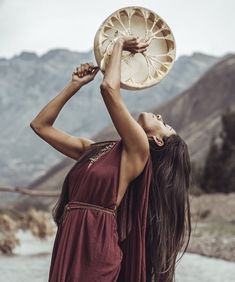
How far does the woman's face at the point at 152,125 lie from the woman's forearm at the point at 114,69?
0.31 metres

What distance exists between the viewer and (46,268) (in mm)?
14008

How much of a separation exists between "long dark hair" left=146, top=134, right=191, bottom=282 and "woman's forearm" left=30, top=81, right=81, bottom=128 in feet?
1.54

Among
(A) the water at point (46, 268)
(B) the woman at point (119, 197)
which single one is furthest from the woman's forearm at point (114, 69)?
(A) the water at point (46, 268)

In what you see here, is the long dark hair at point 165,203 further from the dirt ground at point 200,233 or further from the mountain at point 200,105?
the mountain at point 200,105

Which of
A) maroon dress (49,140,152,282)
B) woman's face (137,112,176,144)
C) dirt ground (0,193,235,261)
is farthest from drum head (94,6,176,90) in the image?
dirt ground (0,193,235,261)

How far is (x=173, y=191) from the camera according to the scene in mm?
4238

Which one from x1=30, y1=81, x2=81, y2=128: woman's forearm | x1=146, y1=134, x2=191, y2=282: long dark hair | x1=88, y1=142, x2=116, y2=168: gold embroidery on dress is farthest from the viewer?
x1=30, y1=81, x2=81, y2=128: woman's forearm

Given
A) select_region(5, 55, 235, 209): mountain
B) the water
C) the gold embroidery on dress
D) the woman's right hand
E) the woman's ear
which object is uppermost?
the woman's right hand

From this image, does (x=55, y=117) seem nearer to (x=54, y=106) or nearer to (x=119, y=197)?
(x=54, y=106)

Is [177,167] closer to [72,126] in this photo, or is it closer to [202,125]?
[202,125]

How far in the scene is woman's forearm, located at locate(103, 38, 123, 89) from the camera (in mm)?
3965

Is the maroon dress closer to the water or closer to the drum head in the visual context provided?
the drum head

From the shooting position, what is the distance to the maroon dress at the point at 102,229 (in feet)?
13.1

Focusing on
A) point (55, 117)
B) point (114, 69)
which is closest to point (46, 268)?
point (55, 117)
